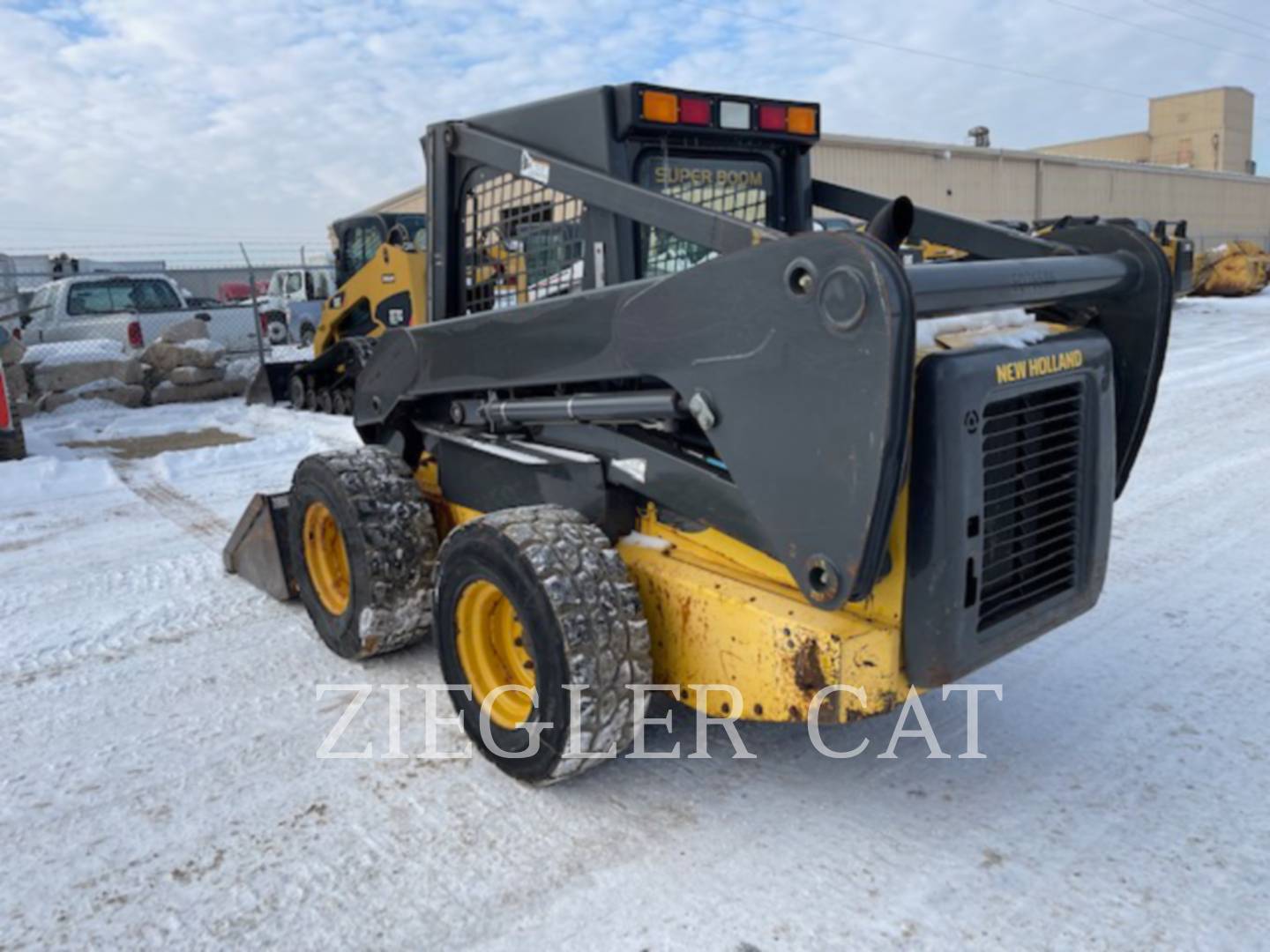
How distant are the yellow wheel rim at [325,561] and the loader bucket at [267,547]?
434mm

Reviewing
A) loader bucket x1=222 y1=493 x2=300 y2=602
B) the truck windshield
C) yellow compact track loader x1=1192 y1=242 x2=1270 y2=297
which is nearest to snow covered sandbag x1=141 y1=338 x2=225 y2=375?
the truck windshield

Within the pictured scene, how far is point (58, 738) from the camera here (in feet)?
11.3

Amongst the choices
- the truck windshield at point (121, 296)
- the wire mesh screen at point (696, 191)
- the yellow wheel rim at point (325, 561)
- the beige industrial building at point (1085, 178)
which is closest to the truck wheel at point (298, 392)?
the truck windshield at point (121, 296)

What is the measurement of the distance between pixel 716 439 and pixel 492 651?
1.18 metres

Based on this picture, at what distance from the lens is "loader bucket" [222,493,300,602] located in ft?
15.1

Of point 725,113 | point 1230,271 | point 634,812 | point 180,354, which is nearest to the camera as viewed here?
point 634,812

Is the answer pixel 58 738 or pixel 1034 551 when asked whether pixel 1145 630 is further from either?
pixel 58 738

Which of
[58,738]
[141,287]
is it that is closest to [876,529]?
[58,738]

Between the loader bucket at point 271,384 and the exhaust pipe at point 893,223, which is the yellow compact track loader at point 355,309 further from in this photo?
the exhaust pipe at point 893,223

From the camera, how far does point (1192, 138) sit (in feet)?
179

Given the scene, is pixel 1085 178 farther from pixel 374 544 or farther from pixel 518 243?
pixel 374 544

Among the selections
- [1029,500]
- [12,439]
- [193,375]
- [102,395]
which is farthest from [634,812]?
[193,375]

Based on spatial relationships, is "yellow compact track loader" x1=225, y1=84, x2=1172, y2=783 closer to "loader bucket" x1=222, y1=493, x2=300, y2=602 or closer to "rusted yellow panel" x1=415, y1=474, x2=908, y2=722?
"rusted yellow panel" x1=415, y1=474, x2=908, y2=722

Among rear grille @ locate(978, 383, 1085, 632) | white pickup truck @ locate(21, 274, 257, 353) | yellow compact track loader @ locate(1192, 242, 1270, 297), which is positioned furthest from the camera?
yellow compact track loader @ locate(1192, 242, 1270, 297)
